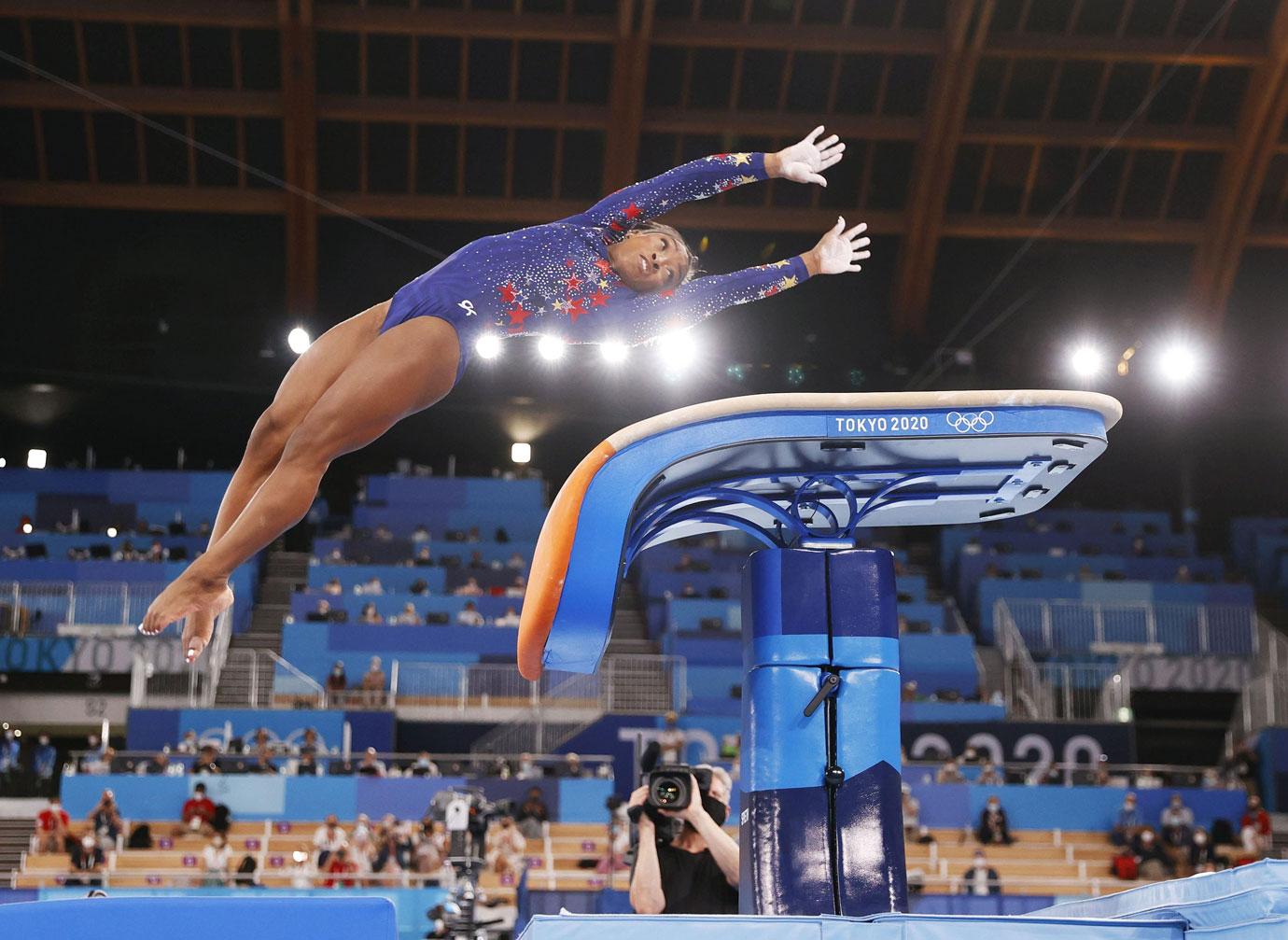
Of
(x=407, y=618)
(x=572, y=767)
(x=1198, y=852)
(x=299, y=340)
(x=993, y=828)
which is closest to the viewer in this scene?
(x=1198, y=852)

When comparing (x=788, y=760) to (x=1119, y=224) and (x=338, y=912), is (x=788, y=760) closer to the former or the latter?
(x=338, y=912)

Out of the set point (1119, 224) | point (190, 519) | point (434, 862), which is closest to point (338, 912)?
point (434, 862)

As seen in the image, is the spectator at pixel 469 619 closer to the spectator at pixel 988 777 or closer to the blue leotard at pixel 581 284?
the spectator at pixel 988 777

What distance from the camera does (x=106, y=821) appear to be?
13.3m

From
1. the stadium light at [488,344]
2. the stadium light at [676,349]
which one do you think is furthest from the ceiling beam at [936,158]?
the stadium light at [488,344]

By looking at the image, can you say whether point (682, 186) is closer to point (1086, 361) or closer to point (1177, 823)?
point (1177, 823)

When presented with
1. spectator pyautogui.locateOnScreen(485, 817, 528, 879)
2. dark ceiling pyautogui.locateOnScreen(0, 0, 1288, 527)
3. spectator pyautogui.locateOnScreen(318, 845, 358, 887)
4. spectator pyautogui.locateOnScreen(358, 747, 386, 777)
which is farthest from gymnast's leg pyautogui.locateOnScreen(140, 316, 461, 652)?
dark ceiling pyautogui.locateOnScreen(0, 0, 1288, 527)

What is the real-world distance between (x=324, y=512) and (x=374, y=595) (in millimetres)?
4837

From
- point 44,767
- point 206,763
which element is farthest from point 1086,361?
point 44,767

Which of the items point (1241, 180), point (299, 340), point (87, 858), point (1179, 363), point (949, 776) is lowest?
point (87, 858)

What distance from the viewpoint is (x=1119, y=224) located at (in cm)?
2303

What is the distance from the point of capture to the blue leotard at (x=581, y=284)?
177 inches

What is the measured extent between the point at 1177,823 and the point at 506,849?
6.85 meters

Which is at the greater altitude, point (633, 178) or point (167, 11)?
point (167, 11)
